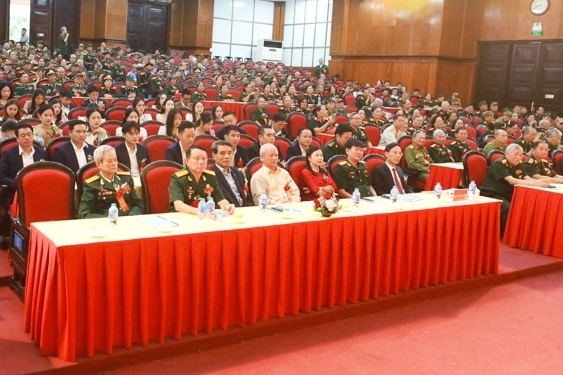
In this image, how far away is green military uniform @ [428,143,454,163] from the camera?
7.67m

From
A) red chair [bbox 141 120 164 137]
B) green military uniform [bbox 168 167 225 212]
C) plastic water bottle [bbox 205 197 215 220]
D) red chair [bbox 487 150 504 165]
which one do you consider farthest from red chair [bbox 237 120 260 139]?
plastic water bottle [bbox 205 197 215 220]

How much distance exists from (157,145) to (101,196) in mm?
1828

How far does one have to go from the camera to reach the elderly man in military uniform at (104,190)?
3928 mm

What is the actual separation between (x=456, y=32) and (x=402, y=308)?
13.4 metres

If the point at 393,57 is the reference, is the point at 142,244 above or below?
below

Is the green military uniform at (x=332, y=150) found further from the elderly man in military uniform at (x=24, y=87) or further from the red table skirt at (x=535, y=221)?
the elderly man in military uniform at (x=24, y=87)

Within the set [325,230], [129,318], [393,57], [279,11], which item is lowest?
[129,318]

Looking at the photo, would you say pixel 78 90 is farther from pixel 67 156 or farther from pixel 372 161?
pixel 372 161

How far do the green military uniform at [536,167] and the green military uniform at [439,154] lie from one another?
123 cm

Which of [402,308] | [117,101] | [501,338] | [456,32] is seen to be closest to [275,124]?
[117,101]

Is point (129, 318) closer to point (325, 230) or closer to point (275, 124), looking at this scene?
point (325, 230)

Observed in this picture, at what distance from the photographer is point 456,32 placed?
16.3 meters

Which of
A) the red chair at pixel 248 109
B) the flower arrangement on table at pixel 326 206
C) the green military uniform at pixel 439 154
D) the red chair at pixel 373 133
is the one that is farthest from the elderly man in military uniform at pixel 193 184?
the red chair at pixel 248 109

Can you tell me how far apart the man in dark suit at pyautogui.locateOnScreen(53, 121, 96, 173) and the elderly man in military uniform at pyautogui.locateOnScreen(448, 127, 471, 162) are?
4780mm
